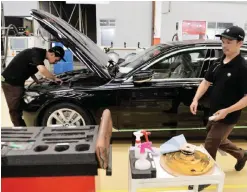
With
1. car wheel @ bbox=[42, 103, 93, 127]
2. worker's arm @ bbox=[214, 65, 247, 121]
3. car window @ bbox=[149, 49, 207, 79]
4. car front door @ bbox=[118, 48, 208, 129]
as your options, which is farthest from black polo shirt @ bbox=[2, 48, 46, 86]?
worker's arm @ bbox=[214, 65, 247, 121]

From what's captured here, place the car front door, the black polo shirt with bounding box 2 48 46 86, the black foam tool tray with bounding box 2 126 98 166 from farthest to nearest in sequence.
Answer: the black polo shirt with bounding box 2 48 46 86 → the car front door → the black foam tool tray with bounding box 2 126 98 166

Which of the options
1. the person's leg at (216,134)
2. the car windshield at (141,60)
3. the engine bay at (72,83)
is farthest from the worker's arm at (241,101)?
the engine bay at (72,83)

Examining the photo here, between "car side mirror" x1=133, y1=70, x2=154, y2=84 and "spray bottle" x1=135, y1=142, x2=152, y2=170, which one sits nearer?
"spray bottle" x1=135, y1=142, x2=152, y2=170

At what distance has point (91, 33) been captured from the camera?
1420 cm

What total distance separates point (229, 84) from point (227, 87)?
0.03 meters

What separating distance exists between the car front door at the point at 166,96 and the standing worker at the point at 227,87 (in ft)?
2.36

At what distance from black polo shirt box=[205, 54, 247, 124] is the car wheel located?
168 cm

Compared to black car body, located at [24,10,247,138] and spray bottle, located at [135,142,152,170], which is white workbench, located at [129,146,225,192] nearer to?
spray bottle, located at [135,142,152,170]

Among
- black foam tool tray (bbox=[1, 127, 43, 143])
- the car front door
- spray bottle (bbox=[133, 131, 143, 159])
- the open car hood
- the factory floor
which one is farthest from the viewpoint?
the car front door

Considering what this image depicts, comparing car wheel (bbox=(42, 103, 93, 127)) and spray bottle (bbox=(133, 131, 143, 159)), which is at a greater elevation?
spray bottle (bbox=(133, 131, 143, 159))

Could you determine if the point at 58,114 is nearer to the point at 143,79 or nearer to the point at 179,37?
the point at 143,79

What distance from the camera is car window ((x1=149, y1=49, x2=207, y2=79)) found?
11.0 ft

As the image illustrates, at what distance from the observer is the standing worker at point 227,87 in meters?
2.17

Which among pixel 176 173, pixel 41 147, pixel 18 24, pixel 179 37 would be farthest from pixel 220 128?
pixel 18 24
